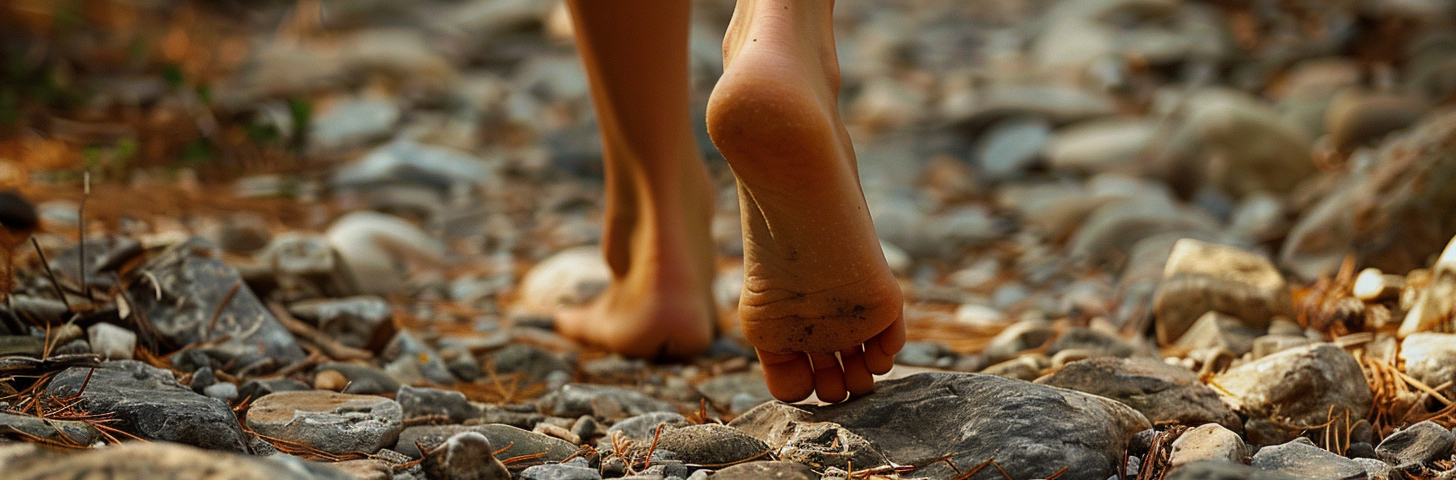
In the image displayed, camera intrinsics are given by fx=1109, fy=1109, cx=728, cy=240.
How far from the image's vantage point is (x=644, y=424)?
1.42 m

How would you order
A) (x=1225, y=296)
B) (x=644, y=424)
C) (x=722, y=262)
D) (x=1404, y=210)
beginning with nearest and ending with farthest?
1. (x=644, y=424)
2. (x=1225, y=296)
3. (x=1404, y=210)
4. (x=722, y=262)

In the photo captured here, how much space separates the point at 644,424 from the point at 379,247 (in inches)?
69.0

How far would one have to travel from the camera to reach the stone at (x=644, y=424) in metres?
1.39

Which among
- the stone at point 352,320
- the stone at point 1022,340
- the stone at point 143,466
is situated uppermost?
the stone at point 143,466

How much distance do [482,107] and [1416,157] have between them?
153 inches

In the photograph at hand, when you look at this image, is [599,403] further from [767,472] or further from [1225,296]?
[1225,296]

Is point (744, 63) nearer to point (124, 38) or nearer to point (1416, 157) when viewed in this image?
point (1416, 157)

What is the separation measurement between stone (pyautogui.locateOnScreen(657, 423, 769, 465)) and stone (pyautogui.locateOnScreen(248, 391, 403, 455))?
32 centimetres

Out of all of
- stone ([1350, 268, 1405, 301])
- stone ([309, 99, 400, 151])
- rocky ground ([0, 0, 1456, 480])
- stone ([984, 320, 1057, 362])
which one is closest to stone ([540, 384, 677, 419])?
rocky ground ([0, 0, 1456, 480])

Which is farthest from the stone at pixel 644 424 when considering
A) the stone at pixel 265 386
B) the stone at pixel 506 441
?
the stone at pixel 265 386

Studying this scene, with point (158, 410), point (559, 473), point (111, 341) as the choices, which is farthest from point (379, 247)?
point (559, 473)

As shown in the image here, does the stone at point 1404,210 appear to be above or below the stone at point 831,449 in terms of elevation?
below

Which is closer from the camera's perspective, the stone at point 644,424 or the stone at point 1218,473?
the stone at point 1218,473

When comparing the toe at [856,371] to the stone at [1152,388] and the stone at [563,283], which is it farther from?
the stone at [563,283]
